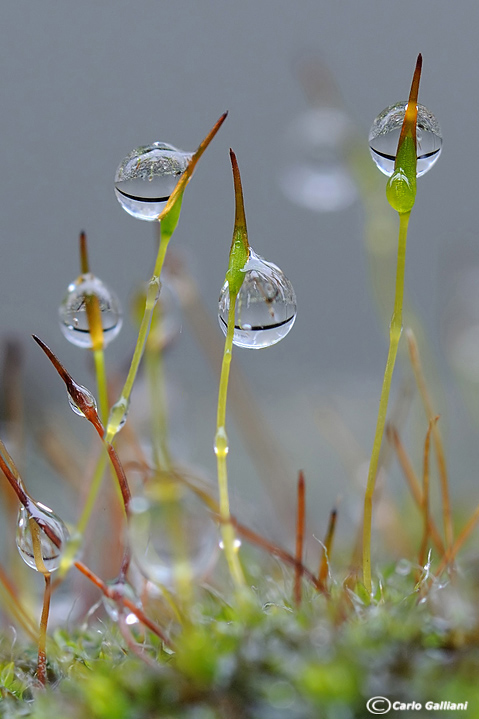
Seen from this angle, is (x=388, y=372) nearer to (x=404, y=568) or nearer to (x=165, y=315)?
(x=404, y=568)

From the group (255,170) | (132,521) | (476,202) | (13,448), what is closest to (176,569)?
(132,521)

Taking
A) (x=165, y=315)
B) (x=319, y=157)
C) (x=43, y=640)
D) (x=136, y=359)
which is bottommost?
(x=43, y=640)

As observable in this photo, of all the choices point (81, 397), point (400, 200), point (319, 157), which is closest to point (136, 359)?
point (81, 397)

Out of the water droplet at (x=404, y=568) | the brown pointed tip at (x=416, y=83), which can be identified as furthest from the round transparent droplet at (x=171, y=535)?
the brown pointed tip at (x=416, y=83)

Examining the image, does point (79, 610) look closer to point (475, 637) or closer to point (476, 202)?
point (475, 637)

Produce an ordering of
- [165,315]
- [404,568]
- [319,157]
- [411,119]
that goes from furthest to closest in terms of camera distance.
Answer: [319,157]
[165,315]
[404,568]
[411,119]
